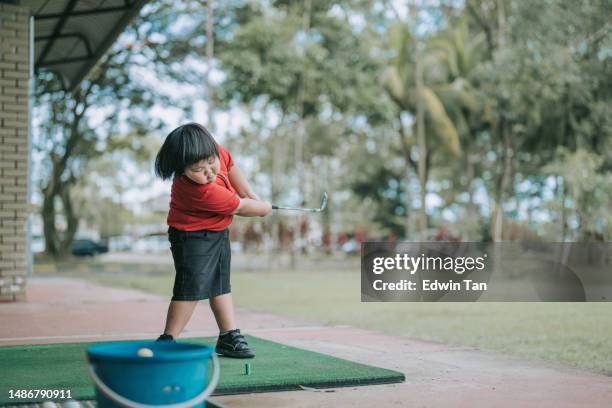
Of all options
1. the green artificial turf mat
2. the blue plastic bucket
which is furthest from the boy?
the blue plastic bucket

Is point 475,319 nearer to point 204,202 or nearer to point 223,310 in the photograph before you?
point 223,310

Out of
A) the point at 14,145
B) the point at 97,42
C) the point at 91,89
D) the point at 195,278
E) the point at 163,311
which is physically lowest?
the point at 163,311

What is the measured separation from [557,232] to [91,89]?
15478mm

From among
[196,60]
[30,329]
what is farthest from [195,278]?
[196,60]

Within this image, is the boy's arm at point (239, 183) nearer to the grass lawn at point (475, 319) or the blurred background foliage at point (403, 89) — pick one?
the grass lawn at point (475, 319)

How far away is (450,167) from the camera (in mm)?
39781

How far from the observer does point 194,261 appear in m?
5.21

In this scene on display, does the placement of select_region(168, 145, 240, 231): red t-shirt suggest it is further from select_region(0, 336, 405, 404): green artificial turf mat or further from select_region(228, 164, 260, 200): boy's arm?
select_region(0, 336, 405, 404): green artificial turf mat

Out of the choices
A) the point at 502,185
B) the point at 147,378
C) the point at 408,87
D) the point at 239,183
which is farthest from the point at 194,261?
the point at 408,87

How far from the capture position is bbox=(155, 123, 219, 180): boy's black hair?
4.80m

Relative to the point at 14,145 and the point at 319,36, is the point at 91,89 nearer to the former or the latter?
the point at 319,36

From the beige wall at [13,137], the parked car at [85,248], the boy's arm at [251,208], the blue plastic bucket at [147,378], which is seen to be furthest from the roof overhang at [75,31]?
the parked car at [85,248]

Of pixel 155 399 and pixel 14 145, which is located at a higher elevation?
pixel 14 145

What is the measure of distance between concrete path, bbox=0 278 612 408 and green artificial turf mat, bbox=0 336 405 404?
11 cm
